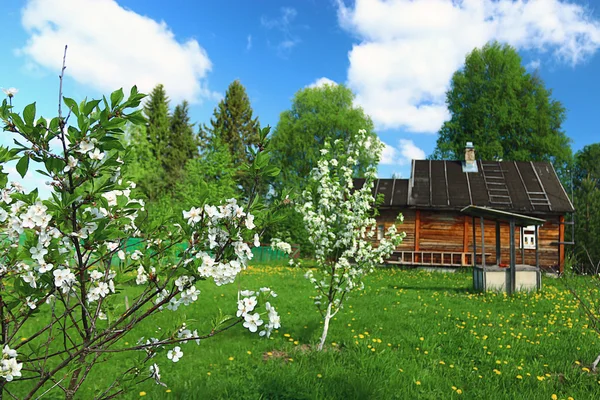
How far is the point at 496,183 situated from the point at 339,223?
17894 mm

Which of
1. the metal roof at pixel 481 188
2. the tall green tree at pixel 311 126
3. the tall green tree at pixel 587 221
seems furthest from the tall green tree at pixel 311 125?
the tall green tree at pixel 587 221

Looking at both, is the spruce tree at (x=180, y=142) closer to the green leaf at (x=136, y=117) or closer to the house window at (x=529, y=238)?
the house window at (x=529, y=238)

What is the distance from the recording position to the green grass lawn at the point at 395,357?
435 cm

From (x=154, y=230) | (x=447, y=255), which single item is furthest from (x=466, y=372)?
(x=447, y=255)

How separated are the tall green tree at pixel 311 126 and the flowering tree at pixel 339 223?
2533 centimetres

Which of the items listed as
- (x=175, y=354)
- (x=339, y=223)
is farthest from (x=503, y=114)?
(x=175, y=354)

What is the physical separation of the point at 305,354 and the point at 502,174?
66.0ft

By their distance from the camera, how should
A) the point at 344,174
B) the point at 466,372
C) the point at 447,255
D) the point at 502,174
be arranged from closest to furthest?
the point at 466,372 < the point at 344,174 < the point at 447,255 < the point at 502,174

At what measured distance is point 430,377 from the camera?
15.7 feet

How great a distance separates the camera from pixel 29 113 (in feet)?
5.50

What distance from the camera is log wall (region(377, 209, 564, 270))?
63.5ft

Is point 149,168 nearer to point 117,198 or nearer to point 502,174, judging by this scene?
point 502,174

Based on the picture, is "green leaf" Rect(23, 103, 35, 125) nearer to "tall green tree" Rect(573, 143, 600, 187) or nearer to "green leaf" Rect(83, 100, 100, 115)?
"green leaf" Rect(83, 100, 100, 115)

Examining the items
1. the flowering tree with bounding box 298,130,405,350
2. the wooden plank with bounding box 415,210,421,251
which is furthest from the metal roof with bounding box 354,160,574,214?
the flowering tree with bounding box 298,130,405,350
